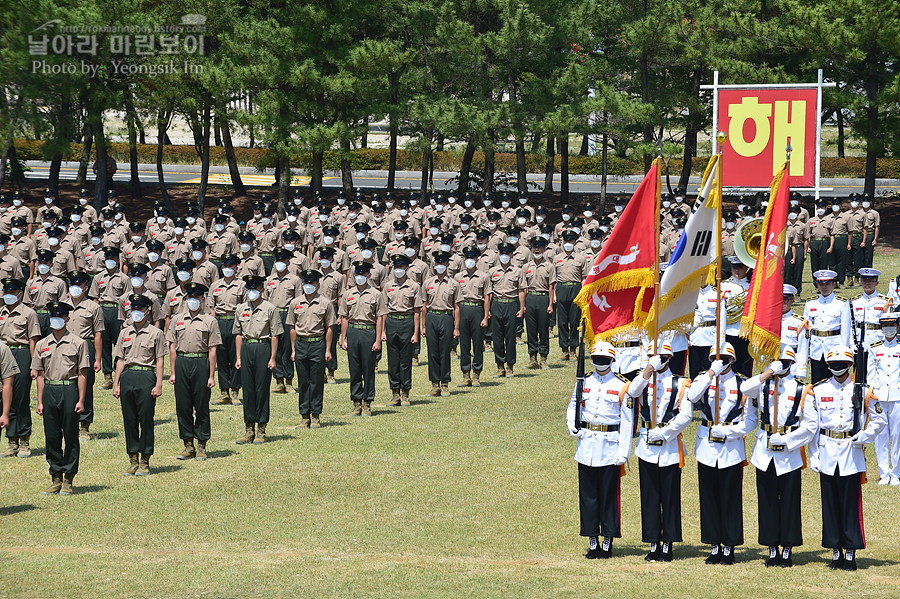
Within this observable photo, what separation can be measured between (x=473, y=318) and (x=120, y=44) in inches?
790

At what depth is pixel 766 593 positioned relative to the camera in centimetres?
945

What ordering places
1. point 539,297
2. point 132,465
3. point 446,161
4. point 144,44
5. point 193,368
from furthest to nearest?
point 446,161 → point 144,44 → point 539,297 → point 193,368 → point 132,465

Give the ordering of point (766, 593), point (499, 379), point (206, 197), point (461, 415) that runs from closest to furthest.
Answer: point (766, 593)
point (461, 415)
point (499, 379)
point (206, 197)

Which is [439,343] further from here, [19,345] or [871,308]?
[871,308]

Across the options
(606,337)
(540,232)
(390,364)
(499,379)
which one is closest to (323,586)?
(606,337)

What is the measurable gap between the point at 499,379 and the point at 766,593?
11.2m

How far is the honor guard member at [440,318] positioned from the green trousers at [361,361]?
177 cm

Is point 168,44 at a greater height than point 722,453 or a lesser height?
greater

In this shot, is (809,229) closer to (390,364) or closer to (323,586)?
(390,364)

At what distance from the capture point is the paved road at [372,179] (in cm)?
5291

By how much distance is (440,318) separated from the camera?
18.9 m

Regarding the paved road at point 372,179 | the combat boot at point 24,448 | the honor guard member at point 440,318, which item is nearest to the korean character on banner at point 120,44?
the paved road at point 372,179

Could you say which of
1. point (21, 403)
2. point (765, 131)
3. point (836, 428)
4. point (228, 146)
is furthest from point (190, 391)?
point (228, 146)

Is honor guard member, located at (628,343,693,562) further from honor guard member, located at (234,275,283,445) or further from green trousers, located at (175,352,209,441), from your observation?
honor guard member, located at (234,275,283,445)
